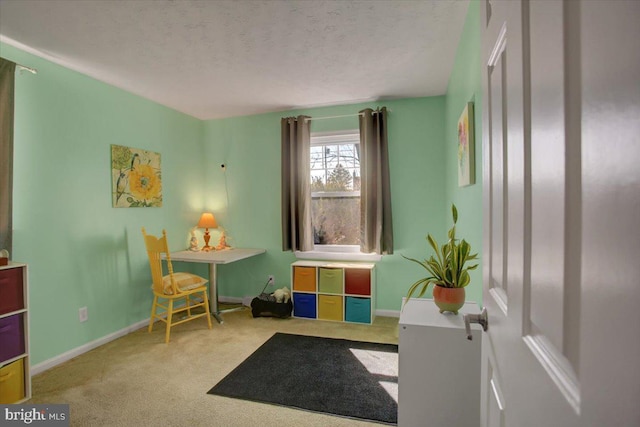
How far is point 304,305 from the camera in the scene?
3590mm

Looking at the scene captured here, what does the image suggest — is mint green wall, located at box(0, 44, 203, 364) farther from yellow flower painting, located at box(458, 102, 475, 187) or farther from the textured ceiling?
yellow flower painting, located at box(458, 102, 475, 187)

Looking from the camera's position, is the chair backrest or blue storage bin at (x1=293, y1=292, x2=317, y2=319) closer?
the chair backrest

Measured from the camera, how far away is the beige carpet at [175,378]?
1.87 meters

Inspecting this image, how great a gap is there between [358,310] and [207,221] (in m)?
2.15

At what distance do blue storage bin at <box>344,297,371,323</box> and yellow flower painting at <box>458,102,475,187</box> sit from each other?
1.79m

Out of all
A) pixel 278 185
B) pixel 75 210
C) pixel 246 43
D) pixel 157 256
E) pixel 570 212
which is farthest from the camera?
pixel 278 185

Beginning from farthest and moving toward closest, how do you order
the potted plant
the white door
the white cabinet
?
the potted plant < the white cabinet < the white door

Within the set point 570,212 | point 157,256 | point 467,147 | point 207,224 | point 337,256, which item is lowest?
point 337,256

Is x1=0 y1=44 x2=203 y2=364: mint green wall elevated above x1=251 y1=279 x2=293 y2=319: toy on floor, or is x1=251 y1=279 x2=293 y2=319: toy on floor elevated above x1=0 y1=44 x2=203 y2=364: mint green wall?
x1=0 y1=44 x2=203 y2=364: mint green wall

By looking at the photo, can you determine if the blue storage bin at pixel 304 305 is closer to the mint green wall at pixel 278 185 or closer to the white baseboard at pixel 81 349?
the mint green wall at pixel 278 185

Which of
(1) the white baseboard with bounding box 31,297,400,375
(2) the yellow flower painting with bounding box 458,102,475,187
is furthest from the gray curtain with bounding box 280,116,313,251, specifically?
(2) the yellow flower painting with bounding box 458,102,475,187

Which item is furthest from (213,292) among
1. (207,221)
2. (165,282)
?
(207,221)

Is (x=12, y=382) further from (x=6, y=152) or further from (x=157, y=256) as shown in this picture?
(x=6, y=152)

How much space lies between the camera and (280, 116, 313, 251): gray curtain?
12.3ft
